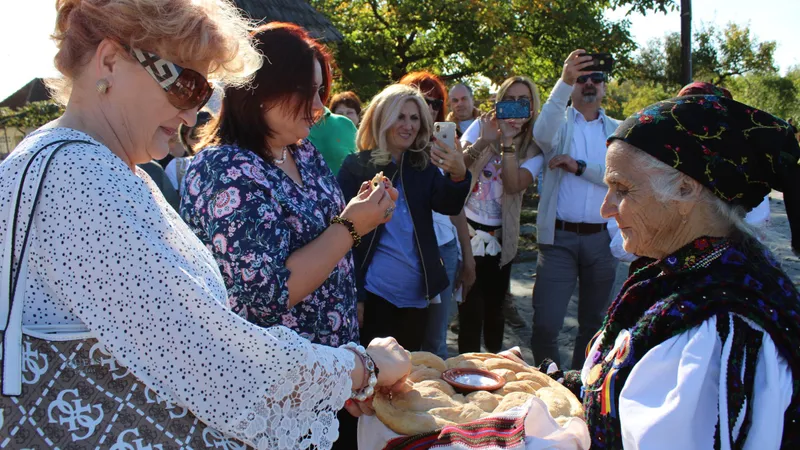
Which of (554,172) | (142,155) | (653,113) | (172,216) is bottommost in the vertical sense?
(554,172)

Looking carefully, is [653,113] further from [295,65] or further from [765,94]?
[765,94]

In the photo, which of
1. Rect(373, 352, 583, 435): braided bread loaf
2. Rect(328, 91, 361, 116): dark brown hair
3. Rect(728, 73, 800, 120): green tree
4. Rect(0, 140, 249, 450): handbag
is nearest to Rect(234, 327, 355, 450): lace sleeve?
Rect(0, 140, 249, 450): handbag

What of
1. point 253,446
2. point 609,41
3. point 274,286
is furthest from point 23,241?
point 609,41

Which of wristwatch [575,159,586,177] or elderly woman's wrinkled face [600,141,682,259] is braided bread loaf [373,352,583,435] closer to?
elderly woman's wrinkled face [600,141,682,259]

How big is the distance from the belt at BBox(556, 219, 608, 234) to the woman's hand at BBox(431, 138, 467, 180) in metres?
1.12

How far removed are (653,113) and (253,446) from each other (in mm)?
1237

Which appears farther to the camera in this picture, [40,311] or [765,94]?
[765,94]

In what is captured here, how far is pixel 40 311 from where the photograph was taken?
1055mm

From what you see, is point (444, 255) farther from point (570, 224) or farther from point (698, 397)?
point (698, 397)

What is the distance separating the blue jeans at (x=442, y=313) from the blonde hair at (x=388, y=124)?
718mm

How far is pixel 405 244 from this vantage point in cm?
331

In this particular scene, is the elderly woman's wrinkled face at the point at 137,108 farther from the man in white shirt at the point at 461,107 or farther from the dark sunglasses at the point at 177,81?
the man in white shirt at the point at 461,107

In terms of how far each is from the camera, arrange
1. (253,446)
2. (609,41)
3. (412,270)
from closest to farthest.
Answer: (253,446) < (412,270) < (609,41)

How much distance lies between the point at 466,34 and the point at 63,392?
11.2 meters
